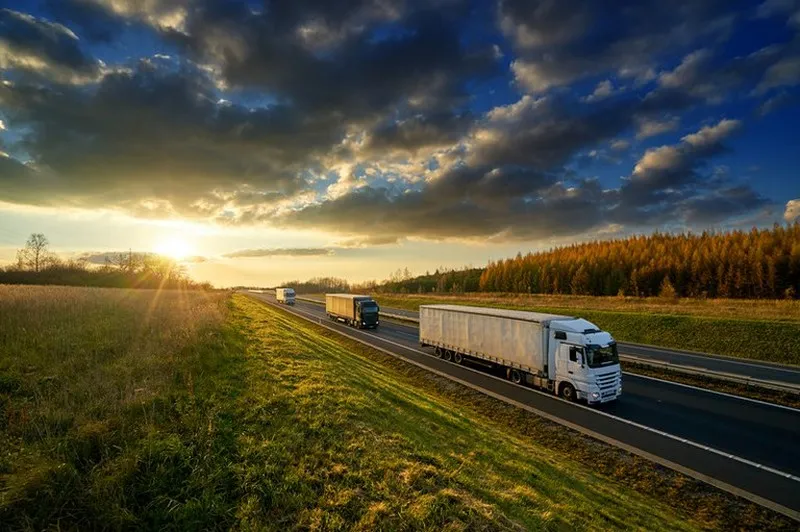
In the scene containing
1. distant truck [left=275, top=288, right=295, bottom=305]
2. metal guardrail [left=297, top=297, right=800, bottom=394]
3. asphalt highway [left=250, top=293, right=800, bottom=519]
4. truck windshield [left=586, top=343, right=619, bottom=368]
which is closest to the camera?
asphalt highway [left=250, top=293, right=800, bottom=519]

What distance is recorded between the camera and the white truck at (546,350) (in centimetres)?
1853

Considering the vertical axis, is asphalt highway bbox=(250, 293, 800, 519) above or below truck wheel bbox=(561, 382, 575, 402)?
below

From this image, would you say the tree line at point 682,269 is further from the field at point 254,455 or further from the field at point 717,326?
the field at point 254,455

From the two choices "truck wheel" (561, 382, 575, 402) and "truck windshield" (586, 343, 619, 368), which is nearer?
"truck windshield" (586, 343, 619, 368)

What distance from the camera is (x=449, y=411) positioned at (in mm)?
16234

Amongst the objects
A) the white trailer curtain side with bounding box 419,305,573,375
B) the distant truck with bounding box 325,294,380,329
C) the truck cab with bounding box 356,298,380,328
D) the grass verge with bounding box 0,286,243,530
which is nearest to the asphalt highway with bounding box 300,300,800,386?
the white trailer curtain side with bounding box 419,305,573,375

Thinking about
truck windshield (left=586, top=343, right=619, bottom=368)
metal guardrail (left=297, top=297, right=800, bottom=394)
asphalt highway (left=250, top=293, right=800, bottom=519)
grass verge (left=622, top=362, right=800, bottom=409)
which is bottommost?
asphalt highway (left=250, top=293, right=800, bottom=519)

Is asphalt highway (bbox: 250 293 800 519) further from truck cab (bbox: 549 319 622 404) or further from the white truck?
the white truck

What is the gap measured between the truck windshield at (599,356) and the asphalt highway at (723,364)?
9670 millimetres

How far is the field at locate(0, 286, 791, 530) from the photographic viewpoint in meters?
6.14

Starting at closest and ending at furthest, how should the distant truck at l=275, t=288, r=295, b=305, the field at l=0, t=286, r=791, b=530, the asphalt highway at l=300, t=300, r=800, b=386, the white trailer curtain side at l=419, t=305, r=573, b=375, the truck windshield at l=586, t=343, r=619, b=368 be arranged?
the field at l=0, t=286, r=791, b=530
the truck windshield at l=586, t=343, r=619, b=368
the white trailer curtain side at l=419, t=305, r=573, b=375
the asphalt highway at l=300, t=300, r=800, b=386
the distant truck at l=275, t=288, r=295, b=305

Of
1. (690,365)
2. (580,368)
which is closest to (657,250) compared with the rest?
(690,365)

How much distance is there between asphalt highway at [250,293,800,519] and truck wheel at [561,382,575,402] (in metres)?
0.47

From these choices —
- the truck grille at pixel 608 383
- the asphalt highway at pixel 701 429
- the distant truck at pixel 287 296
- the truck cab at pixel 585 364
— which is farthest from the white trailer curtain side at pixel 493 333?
the distant truck at pixel 287 296
